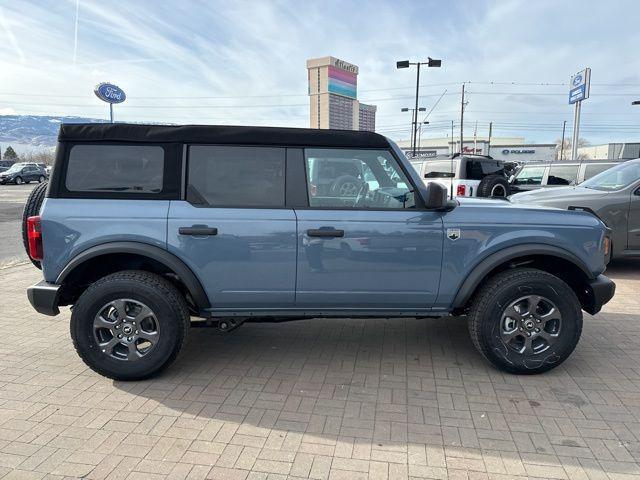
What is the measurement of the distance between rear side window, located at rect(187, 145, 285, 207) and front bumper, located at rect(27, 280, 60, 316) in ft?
3.99

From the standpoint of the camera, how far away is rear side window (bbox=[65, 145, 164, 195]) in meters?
3.43

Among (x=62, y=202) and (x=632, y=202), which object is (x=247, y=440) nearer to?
(x=62, y=202)

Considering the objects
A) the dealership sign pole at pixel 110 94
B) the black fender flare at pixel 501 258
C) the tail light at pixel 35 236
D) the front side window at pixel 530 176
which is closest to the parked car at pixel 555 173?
the front side window at pixel 530 176

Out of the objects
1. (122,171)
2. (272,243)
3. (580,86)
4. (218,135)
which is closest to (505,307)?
(272,243)

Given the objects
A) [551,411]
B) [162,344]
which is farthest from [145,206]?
[551,411]

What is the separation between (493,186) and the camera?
10.9m

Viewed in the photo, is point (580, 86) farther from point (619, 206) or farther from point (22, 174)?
point (22, 174)

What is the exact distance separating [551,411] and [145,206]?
10.4 feet

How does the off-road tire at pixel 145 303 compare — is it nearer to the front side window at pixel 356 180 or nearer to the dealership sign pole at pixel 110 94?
the front side window at pixel 356 180

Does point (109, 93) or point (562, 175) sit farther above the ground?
point (109, 93)

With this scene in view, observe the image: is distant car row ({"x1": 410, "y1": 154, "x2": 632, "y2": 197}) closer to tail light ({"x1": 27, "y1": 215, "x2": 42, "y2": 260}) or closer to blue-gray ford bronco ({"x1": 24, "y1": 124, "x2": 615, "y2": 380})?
blue-gray ford bronco ({"x1": 24, "y1": 124, "x2": 615, "y2": 380})

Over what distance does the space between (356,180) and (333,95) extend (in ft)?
123

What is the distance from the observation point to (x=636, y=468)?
2.54m

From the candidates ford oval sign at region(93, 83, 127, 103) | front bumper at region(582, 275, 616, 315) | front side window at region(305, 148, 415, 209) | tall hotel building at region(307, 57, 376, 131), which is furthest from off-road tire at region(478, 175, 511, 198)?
tall hotel building at region(307, 57, 376, 131)
